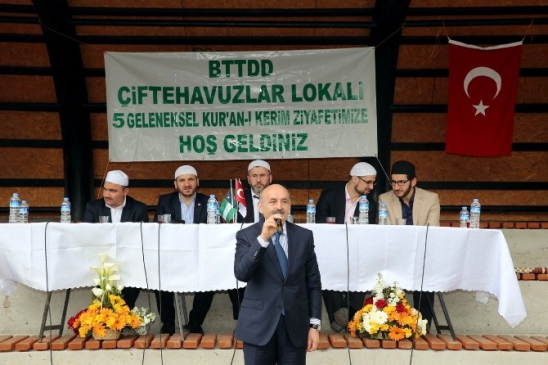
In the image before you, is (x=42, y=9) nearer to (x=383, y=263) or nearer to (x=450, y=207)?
(x=383, y=263)

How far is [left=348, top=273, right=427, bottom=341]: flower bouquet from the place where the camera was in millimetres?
5438

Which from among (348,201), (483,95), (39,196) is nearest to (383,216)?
(348,201)

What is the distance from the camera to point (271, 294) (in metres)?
3.72

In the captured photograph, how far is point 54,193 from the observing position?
9.45m

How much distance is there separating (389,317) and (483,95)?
3.83m

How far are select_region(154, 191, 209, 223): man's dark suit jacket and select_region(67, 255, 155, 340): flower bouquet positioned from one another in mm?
1259

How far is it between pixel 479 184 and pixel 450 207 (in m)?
0.54

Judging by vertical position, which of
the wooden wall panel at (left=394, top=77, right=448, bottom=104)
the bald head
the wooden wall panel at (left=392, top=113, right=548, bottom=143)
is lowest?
the bald head

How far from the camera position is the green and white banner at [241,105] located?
8117 mm

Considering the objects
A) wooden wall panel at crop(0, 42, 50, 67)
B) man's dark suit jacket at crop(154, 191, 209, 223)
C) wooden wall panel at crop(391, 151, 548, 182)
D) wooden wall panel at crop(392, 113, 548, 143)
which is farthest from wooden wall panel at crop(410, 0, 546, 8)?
wooden wall panel at crop(0, 42, 50, 67)

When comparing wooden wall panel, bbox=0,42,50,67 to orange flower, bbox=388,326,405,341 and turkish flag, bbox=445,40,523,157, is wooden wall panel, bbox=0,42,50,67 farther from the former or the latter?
orange flower, bbox=388,326,405,341

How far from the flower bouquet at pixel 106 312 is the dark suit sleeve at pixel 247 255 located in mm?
2067

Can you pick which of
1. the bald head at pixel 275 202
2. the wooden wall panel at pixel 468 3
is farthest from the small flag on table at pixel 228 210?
the wooden wall panel at pixel 468 3

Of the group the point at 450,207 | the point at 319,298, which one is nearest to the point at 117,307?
the point at 319,298
